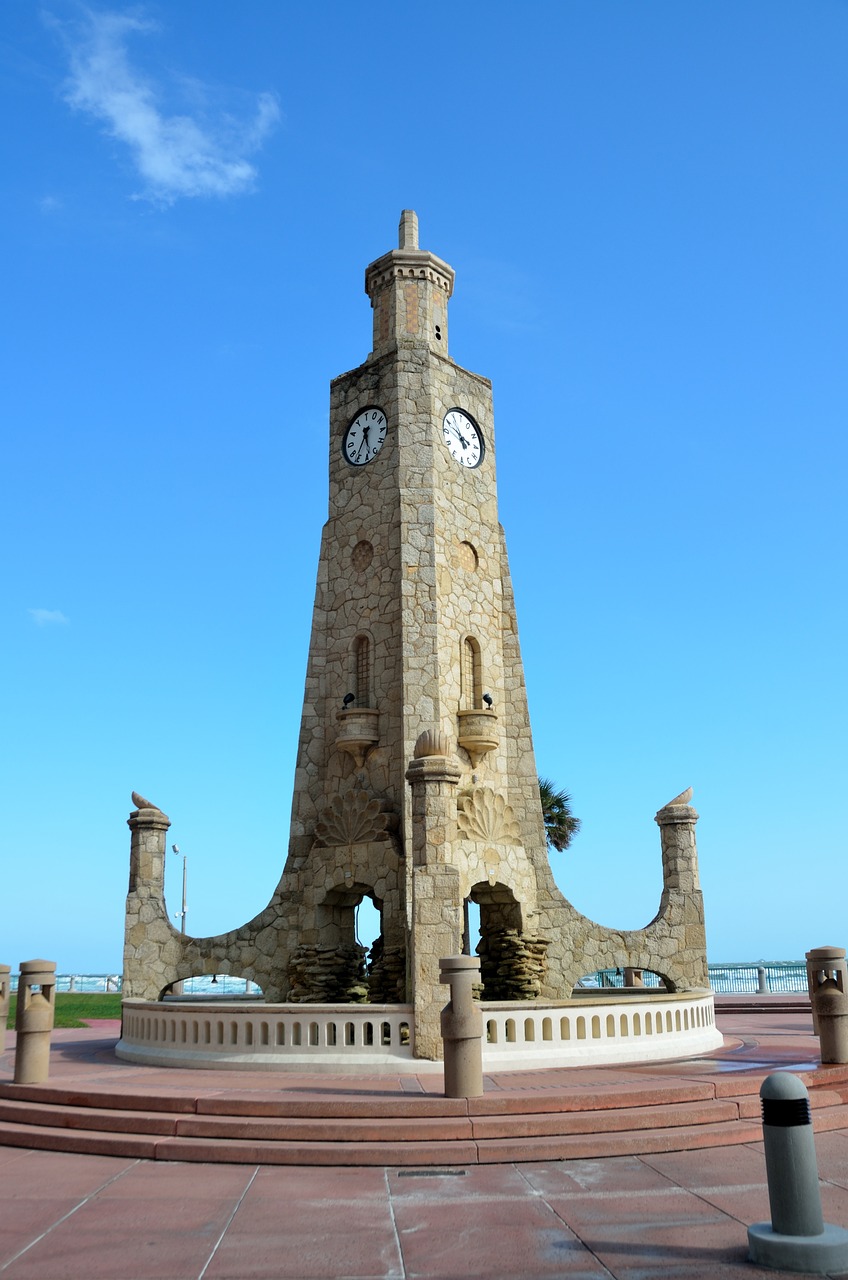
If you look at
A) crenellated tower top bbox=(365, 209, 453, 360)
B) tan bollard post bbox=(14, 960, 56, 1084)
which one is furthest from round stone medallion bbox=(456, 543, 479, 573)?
tan bollard post bbox=(14, 960, 56, 1084)

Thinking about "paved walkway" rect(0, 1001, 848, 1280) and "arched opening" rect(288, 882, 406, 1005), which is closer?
"paved walkway" rect(0, 1001, 848, 1280)

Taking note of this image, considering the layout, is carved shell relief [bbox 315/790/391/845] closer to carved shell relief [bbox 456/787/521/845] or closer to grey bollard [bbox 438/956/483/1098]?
carved shell relief [bbox 456/787/521/845]

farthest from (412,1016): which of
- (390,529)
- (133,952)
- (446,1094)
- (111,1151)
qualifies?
(390,529)

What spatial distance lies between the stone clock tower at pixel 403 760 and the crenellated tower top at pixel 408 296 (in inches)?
3.4

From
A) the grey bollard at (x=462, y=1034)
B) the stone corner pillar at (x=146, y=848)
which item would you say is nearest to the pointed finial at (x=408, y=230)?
the stone corner pillar at (x=146, y=848)

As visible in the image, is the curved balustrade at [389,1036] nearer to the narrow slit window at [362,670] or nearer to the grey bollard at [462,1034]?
the grey bollard at [462,1034]

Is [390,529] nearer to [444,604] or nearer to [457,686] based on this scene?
[444,604]

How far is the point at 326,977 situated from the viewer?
1850cm

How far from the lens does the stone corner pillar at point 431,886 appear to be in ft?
45.2

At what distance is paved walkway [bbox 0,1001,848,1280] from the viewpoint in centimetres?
635

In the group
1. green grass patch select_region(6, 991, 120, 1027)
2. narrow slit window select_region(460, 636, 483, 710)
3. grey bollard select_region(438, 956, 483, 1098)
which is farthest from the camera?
green grass patch select_region(6, 991, 120, 1027)

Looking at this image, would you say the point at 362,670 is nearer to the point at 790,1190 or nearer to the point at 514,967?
the point at 514,967

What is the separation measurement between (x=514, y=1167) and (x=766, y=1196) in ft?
7.50

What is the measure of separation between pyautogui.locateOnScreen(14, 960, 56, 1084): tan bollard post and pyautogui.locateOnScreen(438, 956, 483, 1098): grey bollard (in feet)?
16.2
